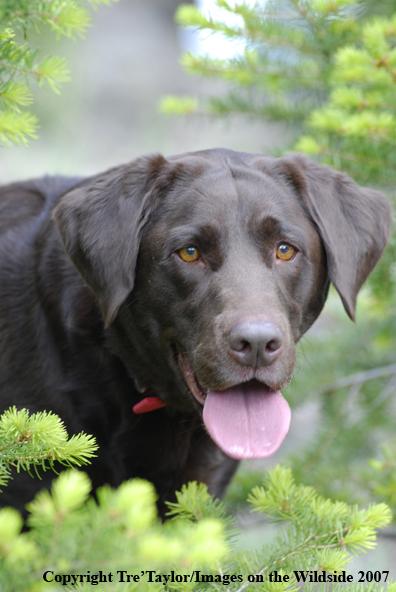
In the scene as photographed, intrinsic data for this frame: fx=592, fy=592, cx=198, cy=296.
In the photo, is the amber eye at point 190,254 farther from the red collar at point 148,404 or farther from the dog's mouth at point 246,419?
the red collar at point 148,404

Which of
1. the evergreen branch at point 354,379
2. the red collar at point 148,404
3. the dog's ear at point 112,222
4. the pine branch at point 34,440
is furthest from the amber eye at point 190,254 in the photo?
the evergreen branch at point 354,379

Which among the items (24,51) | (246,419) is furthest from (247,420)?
(24,51)

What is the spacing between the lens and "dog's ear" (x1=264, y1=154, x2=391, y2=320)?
2.43m

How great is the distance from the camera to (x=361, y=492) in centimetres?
351

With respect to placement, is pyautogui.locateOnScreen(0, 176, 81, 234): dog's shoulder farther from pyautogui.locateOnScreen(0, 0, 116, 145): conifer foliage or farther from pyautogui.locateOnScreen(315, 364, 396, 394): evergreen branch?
pyautogui.locateOnScreen(315, 364, 396, 394): evergreen branch

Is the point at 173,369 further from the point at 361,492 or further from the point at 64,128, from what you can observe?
the point at 64,128

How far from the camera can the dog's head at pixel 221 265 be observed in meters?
2.02

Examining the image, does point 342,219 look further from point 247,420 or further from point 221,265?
point 247,420

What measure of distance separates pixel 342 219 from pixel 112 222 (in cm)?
97

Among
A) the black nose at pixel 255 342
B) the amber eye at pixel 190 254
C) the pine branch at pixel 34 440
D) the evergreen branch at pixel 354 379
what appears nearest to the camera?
the pine branch at pixel 34 440

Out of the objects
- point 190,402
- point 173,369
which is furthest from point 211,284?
point 190,402

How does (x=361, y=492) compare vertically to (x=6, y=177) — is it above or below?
below

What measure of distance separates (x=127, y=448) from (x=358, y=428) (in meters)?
2.01

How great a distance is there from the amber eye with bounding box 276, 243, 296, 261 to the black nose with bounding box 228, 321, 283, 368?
448 mm
